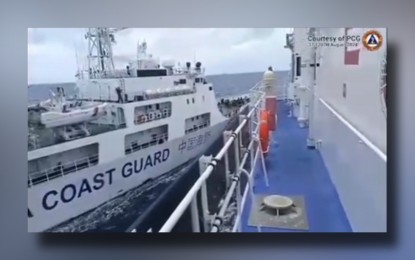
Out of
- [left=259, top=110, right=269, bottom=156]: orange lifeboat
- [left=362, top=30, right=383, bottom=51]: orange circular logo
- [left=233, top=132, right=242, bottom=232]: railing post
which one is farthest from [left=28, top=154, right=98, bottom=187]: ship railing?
[left=362, top=30, right=383, bottom=51]: orange circular logo

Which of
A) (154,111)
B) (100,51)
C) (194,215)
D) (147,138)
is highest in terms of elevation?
(100,51)

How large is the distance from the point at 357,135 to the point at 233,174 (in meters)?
0.57

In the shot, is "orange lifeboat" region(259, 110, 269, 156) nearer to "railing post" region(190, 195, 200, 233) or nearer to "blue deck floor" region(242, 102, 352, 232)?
"blue deck floor" region(242, 102, 352, 232)

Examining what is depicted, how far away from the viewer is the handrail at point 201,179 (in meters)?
2.16

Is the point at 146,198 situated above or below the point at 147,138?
below

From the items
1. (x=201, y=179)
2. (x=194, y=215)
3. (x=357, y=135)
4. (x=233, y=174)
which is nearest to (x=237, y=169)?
(x=233, y=174)

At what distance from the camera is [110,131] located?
216 centimetres

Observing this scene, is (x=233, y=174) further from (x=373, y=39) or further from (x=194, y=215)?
(x=373, y=39)

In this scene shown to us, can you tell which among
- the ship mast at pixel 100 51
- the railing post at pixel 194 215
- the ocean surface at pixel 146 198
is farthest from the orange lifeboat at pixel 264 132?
the ship mast at pixel 100 51

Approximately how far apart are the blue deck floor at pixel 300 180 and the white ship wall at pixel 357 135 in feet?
0.14

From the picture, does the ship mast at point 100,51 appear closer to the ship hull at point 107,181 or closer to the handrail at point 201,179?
the ship hull at point 107,181
